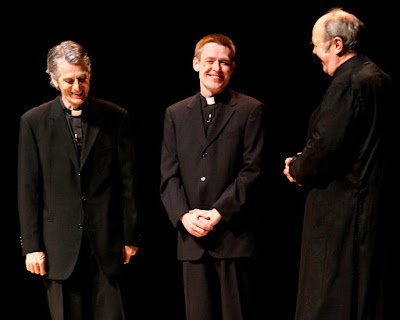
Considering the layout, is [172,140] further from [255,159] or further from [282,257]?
[282,257]

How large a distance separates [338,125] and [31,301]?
→ 2.65 metres

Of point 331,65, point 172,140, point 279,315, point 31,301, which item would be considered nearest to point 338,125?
point 331,65

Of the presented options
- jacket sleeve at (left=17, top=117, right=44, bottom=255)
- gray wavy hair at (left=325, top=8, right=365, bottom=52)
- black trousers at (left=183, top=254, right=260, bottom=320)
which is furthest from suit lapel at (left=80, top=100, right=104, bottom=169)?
gray wavy hair at (left=325, top=8, right=365, bottom=52)

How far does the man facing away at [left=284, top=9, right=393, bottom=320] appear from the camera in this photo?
11.4 ft

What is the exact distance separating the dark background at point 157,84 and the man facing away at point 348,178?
3.41 feet

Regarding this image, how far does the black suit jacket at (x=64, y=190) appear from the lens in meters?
3.86

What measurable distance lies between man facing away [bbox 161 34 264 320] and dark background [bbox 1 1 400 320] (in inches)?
27.0

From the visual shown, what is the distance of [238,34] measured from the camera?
4.72 metres

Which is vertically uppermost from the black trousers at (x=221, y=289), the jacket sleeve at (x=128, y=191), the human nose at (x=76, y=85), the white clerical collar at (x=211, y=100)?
the human nose at (x=76, y=85)

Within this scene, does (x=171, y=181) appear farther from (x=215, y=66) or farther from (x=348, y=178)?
(x=348, y=178)

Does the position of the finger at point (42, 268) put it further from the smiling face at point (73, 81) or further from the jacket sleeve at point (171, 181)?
the smiling face at point (73, 81)

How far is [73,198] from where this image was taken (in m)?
3.88

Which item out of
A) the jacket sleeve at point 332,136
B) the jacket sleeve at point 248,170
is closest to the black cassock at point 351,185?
the jacket sleeve at point 332,136

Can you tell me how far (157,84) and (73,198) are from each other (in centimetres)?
125
